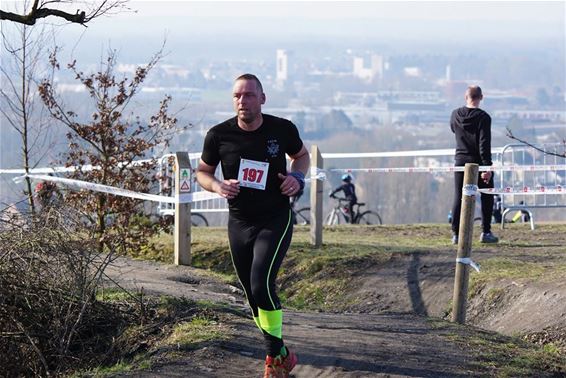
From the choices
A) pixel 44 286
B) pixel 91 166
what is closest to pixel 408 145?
pixel 91 166

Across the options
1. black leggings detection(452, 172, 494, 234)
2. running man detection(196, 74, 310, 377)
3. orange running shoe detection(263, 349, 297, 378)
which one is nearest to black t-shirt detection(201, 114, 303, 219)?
running man detection(196, 74, 310, 377)

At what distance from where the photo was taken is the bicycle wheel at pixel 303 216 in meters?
24.6

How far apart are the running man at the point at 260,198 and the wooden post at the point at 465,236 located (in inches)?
110

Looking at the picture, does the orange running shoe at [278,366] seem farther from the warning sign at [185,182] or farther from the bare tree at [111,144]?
the bare tree at [111,144]

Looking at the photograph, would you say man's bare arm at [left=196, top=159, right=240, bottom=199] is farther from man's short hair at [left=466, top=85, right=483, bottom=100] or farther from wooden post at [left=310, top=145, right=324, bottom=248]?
man's short hair at [left=466, top=85, right=483, bottom=100]

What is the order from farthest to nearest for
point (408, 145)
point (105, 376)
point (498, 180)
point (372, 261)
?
point (408, 145) → point (498, 180) → point (372, 261) → point (105, 376)

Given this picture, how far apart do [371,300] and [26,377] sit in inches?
195

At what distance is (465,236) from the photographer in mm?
10852

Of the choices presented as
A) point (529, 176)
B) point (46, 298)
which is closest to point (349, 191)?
point (529, 176)

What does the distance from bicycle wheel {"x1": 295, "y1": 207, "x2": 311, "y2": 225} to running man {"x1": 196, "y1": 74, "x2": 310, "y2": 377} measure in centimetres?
1597

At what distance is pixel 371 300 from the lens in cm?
1329

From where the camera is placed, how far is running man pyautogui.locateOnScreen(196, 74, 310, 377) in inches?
319

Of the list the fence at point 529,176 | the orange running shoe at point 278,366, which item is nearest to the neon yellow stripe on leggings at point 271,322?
the orange running shoe at point 278,366

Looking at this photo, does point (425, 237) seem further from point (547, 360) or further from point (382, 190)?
point (382, 190)
